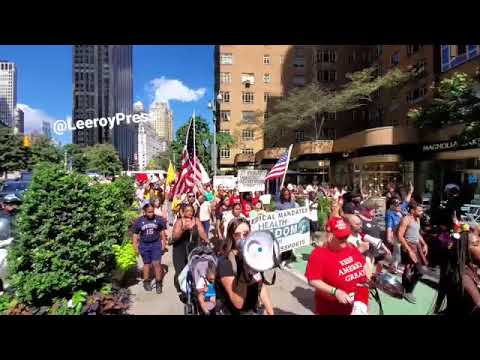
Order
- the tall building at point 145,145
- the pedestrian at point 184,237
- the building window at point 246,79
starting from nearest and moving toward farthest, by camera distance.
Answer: the pedestrian at point 184,237, the building window at point 246,79, the tall building at point 145,145

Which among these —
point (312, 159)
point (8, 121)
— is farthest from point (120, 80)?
point (312, 159)

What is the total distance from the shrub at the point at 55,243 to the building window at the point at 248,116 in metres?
48.5

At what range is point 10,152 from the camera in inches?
1706

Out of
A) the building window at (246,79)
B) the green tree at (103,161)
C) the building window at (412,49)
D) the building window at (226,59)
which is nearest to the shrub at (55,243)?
the building window at (412,49)

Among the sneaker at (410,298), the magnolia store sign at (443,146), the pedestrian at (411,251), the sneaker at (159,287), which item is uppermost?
the magnolia store sign at (443,146)

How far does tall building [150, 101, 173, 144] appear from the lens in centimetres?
15675

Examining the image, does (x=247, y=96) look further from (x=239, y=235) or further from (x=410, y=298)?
(x=239, y=235)

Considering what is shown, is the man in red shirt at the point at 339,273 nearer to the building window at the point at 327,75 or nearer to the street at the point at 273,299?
the street at the point at 273,299

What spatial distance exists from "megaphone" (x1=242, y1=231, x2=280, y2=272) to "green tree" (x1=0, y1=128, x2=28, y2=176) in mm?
46870

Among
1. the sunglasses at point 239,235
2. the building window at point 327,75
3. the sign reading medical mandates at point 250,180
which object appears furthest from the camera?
the building window at point 327,75

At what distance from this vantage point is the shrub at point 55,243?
407cm

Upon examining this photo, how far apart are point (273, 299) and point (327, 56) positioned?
49540mm
